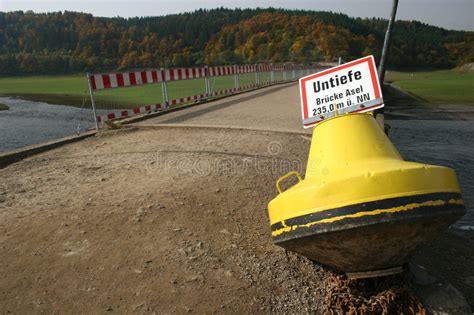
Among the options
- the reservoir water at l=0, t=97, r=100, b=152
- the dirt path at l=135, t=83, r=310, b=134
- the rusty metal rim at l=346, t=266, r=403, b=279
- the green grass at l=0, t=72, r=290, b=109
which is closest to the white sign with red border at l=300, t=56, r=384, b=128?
the rusty metal rim at l=346, t=266, r=403, b=279

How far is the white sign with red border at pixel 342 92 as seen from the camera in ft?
8.61

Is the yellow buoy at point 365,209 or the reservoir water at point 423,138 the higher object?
the yellow buoy at point 365,209

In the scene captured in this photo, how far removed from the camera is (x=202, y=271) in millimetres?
2518

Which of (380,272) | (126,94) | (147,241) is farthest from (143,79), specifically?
(126,94)

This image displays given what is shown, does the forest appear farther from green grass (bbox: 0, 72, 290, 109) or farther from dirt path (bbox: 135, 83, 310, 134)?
dirt path (bbox: 135, 83, 310, 134)

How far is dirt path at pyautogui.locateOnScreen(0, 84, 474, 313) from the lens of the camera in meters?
2.29

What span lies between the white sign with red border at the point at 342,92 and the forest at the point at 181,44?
8099cm

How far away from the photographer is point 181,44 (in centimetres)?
11106

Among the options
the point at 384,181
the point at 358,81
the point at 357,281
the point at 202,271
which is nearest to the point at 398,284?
the point at 357,281

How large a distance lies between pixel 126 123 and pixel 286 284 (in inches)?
263

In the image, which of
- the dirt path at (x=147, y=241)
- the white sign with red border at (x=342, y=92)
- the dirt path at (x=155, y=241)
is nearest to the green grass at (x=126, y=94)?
the dirt path at (x=155, y=241)

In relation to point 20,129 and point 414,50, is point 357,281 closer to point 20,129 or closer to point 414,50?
point 20,129

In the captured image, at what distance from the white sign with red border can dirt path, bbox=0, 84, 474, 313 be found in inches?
45.9

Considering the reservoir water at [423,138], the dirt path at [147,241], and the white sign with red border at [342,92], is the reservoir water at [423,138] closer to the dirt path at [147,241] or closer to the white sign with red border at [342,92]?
the white sign with red border at [342,92]
